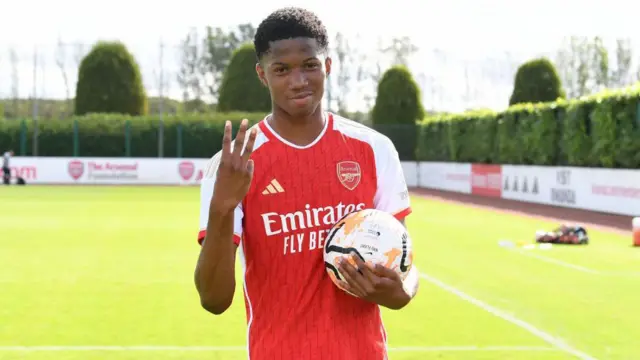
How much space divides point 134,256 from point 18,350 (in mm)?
7154

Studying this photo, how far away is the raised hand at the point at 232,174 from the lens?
3.11 metres

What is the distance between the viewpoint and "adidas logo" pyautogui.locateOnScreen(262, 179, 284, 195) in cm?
347

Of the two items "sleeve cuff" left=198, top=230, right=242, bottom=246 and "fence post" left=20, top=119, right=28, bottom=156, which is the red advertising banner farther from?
"sleeve cuff" left=198, top=230, right=242, bottom=246

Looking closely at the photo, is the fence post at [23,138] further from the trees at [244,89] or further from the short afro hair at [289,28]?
the short afro hair at [289,28]

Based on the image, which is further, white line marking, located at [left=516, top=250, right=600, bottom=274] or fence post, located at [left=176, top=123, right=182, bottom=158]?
fence post, located at [left=176, top=123, right=182, bottom=158]

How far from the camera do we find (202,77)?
6838 centimetres

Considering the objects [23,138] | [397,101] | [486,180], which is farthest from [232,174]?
[397,101]

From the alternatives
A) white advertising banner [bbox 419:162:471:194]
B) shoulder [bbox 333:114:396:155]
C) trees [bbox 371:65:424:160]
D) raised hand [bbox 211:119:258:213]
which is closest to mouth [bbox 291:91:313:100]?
shoulder [bbox 333:114:396:155]

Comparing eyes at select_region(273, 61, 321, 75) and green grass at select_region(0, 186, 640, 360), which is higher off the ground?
eyes at select_region(273, 61, 321, 75)

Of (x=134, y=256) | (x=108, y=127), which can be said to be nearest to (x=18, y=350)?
(x=134, y=256)

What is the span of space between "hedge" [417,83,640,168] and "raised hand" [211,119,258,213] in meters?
23.2

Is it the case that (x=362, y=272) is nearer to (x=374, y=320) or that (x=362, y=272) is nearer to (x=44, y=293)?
(x=374, y=320)

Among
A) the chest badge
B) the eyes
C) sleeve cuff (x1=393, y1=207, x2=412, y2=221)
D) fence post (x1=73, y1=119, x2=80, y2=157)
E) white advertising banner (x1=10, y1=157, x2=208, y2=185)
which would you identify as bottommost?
white advertising banner (x1=10, y1=157, x2=208, y2=185)

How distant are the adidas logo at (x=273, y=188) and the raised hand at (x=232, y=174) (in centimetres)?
31
